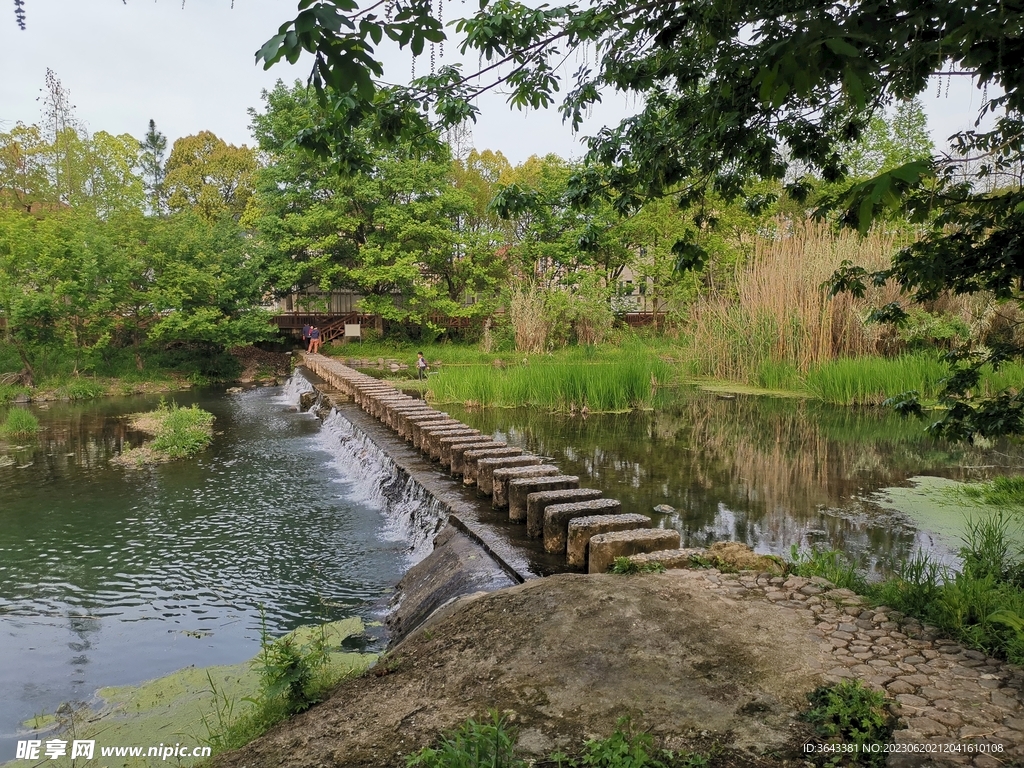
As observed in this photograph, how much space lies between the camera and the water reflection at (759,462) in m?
6.10

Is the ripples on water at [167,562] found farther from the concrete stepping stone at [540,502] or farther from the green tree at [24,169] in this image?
the green tree at [24,169]

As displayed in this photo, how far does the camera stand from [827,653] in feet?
9.14

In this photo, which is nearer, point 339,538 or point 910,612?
point 910,612

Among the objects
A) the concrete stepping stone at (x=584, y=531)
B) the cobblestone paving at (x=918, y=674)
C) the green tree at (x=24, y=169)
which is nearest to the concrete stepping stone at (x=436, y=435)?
the concrete stepping stone at (x=584, y=531)

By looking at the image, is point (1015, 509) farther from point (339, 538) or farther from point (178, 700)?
point (178, 700)

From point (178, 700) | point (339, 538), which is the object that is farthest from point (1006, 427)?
point (339, 538)

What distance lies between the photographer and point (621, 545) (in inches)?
160

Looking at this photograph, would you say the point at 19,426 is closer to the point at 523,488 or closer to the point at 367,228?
the point at 523,488

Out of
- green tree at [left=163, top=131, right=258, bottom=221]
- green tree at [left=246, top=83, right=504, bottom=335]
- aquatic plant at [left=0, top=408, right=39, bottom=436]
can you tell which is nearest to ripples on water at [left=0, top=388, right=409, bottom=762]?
aquatic plant at [left=0, top=408, right=39, bottom=436]

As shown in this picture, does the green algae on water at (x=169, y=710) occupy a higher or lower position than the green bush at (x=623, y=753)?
lower

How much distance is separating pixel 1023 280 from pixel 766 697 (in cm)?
264

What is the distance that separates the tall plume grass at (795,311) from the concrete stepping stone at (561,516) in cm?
950

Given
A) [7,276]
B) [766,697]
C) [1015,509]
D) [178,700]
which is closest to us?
[766,697]

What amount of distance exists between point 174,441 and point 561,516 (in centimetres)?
779
